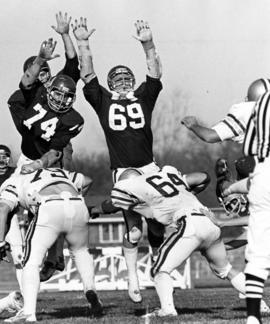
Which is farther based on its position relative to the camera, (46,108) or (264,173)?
(46,108)

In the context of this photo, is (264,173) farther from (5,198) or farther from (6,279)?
(6,279)

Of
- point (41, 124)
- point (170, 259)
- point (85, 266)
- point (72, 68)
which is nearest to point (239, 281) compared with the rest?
point (170, 259)

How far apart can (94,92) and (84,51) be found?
1.53ft

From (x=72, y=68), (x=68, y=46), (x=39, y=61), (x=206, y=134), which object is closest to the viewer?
(x=206, y=134)

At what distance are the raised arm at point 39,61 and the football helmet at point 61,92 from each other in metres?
0.25

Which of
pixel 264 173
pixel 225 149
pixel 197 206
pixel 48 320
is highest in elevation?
pixel 264 173

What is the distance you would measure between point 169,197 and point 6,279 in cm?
2775

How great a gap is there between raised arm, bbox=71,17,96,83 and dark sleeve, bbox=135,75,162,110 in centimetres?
60

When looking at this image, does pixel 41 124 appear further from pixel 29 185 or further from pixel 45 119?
pixel 29 185

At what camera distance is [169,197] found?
348 inches

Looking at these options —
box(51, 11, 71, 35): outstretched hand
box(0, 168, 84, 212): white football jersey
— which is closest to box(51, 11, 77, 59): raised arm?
box(51, 11, 71, 35): outstretched hand

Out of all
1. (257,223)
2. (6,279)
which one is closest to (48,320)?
(257,223)

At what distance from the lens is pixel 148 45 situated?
10.4m

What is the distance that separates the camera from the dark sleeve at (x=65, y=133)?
10188 mm
